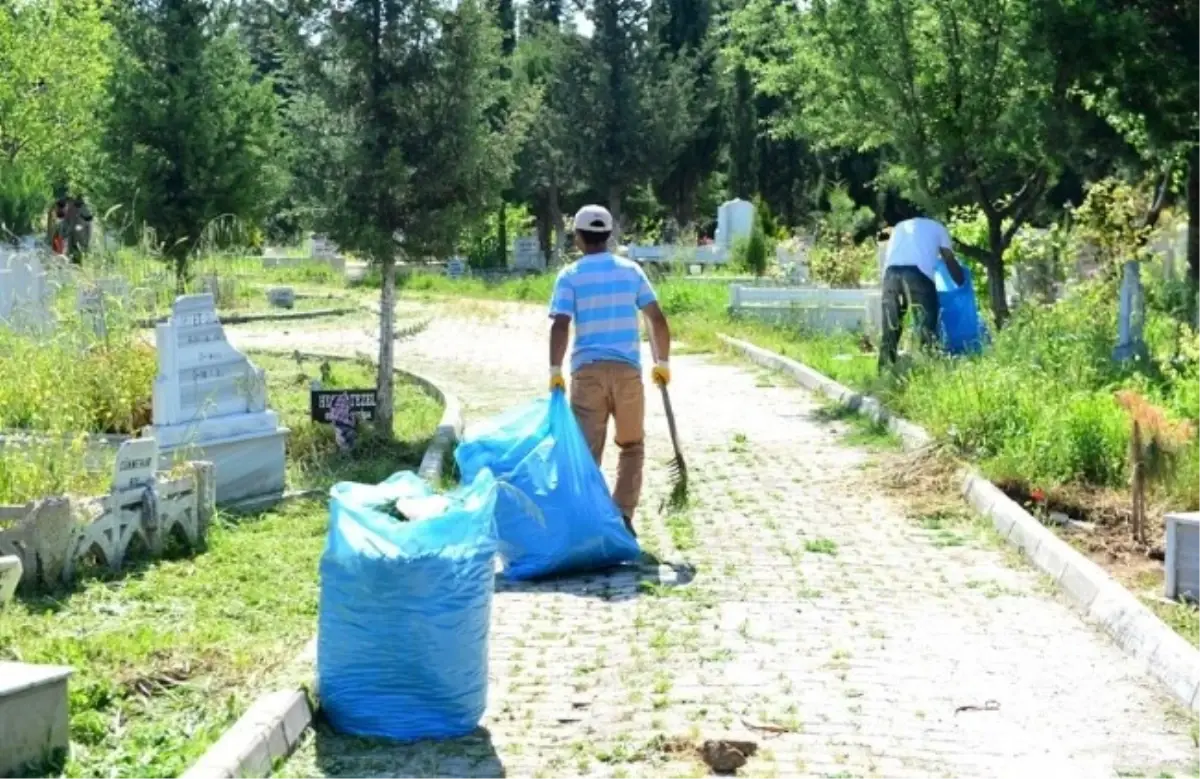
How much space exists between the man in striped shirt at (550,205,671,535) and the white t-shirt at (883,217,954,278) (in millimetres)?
6044

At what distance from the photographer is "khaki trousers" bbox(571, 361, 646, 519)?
8578 mm

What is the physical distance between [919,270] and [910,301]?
0.30 metres

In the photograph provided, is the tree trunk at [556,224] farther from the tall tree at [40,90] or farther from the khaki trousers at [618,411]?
the khaki trousers at [618,411]

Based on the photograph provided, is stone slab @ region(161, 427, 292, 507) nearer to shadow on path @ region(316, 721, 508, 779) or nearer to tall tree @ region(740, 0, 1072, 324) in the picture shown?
shadow on path @ region(316, 721, 508, 779)

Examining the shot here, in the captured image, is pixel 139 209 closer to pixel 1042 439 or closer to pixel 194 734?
pixel 1042 439

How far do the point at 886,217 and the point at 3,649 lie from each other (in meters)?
38.2

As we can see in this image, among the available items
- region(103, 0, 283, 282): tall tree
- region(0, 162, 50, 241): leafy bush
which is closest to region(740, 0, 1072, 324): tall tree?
region(103, 0, 283, 282): tall tree

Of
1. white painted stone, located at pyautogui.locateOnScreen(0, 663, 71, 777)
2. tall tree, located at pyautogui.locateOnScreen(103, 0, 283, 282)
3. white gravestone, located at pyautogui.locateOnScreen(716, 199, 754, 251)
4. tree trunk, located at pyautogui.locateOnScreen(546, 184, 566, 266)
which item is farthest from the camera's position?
tree trunk, located at pyautogui.locateOnScreen(546, 184, 566, 266)

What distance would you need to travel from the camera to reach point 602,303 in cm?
849

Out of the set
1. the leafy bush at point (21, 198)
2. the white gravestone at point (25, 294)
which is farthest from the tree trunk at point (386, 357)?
the leafy bush at point (21, 198)

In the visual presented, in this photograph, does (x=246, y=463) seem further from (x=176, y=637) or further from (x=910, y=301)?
(x=910, y=301)

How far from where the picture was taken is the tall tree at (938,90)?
14.7 metres

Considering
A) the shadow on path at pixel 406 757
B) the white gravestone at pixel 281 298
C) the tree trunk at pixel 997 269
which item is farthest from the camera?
the white gravestone at pixel 281 298

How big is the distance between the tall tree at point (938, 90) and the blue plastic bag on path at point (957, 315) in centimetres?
138
